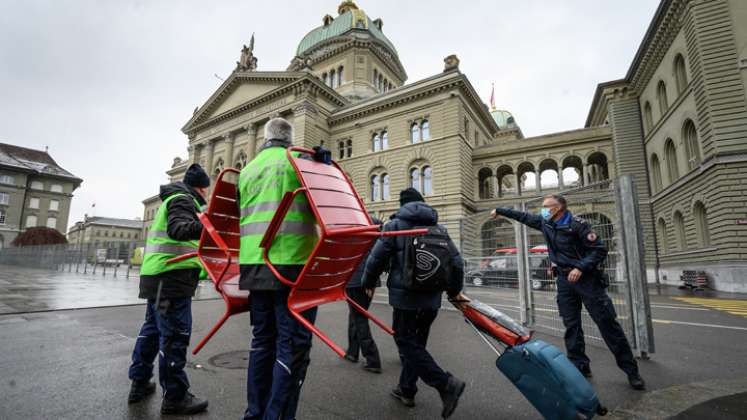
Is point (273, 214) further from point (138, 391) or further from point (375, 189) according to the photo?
point (375, 189)

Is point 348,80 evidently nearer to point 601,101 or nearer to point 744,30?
point 601,101

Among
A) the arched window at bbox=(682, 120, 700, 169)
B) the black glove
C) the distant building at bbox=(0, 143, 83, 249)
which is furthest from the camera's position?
the distant building at bbox=(0, 143, 83, 249)

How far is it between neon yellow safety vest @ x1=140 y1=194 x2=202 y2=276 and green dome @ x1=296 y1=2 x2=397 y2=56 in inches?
1729

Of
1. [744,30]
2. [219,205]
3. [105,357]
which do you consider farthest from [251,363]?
[744,30]

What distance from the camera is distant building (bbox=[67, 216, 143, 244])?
318 feet

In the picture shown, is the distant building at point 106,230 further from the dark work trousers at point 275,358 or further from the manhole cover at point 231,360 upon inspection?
the dark work trousers at point 275,358

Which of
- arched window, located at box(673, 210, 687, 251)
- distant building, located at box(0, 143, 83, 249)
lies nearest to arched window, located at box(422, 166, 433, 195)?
arched window, located at box(673, 210, 687, 251)

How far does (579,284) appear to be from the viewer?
12.6 ft

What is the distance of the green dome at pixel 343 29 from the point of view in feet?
139

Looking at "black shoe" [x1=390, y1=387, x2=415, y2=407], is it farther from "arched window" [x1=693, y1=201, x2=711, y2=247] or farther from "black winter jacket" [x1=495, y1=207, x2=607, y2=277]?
"arched window" [x1=693, y1=201, x2=711, y2=247]

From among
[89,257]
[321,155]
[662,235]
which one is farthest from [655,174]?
[89,257]

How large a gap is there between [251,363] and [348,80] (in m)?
40.3

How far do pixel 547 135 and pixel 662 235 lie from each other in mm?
10215

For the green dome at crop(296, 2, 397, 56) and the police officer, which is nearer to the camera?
the police officer
